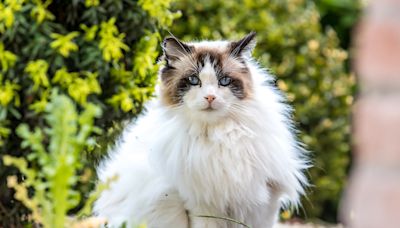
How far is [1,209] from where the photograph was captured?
→ 19.1 ft

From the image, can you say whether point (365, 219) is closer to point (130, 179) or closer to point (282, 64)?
point (130, 179)

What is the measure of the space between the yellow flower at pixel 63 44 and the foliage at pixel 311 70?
3.99 metres

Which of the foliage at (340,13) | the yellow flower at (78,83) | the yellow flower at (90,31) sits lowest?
the yellow flower at (78,83)

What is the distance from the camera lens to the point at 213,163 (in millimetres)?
4465

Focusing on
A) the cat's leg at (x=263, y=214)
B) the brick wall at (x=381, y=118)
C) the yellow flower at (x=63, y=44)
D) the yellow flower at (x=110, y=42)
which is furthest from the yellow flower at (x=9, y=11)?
the brick wall at (x=381, y=118)

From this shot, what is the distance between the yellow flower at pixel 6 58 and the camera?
5.48 m

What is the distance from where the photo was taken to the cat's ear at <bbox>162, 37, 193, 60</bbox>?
450 centimetres

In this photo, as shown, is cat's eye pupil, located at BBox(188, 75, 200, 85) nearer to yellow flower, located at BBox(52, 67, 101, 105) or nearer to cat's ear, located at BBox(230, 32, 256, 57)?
cat's ear, located at BBox(230, 32, 256, 57)

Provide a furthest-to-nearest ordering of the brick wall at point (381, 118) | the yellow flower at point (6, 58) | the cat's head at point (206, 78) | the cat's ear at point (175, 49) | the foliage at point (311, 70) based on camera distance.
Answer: the foliage at point (311, 70)
the yellow flower at point (6, 58)
the cat's ear at point (175, 49)
the cat's head at point (206, 78)
the brick wall at point (381, 118)

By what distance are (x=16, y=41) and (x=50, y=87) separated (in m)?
0.41

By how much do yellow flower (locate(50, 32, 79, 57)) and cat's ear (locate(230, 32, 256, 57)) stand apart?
1.42 metres

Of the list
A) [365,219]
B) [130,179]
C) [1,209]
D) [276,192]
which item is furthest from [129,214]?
[365,219]

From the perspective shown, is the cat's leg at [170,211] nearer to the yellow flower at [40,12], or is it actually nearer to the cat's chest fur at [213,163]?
the cat's chest fur at [213,163]

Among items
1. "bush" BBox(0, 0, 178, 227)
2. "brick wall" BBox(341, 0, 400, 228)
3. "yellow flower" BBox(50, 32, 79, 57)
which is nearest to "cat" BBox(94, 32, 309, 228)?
"bush" BBox(0, 0, 178, 227)
